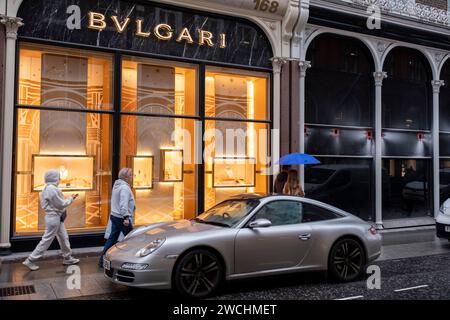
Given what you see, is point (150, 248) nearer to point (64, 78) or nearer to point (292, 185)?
point (292, 185)

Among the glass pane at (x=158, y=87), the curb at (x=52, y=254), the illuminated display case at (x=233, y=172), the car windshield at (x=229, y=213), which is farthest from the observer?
the illuminated display case at (x=233, y=172)

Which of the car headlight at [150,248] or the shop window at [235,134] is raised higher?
the shop window at [235,134]

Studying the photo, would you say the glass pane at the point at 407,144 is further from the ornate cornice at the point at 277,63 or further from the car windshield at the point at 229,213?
the car windshield at the point at 229,213

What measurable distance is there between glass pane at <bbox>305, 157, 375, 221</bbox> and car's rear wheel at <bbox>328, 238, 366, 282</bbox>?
5.13 meters

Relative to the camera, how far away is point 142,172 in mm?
10883

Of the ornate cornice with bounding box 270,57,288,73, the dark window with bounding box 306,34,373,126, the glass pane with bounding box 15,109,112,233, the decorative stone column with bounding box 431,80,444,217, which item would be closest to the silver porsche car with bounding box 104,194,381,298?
the glass pane with bounding box 15,109,112,233

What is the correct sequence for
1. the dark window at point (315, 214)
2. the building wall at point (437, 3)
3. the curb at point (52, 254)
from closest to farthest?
the dark window at point (315, 214) → the curb at point (52, 254) → the building wall at point (437, 3)

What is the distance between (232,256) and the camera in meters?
6.34

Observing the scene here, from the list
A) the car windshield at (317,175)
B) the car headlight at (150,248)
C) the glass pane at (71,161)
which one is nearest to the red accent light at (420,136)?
the car windshield at (317,175)

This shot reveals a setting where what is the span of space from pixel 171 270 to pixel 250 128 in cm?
667

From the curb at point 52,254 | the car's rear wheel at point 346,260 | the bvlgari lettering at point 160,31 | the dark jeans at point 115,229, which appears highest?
the bvlgari lettering at point 160,31

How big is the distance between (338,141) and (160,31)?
5841mm

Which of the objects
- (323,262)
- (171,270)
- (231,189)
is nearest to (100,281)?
(171,270)

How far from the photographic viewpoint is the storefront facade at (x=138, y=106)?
370 inches
